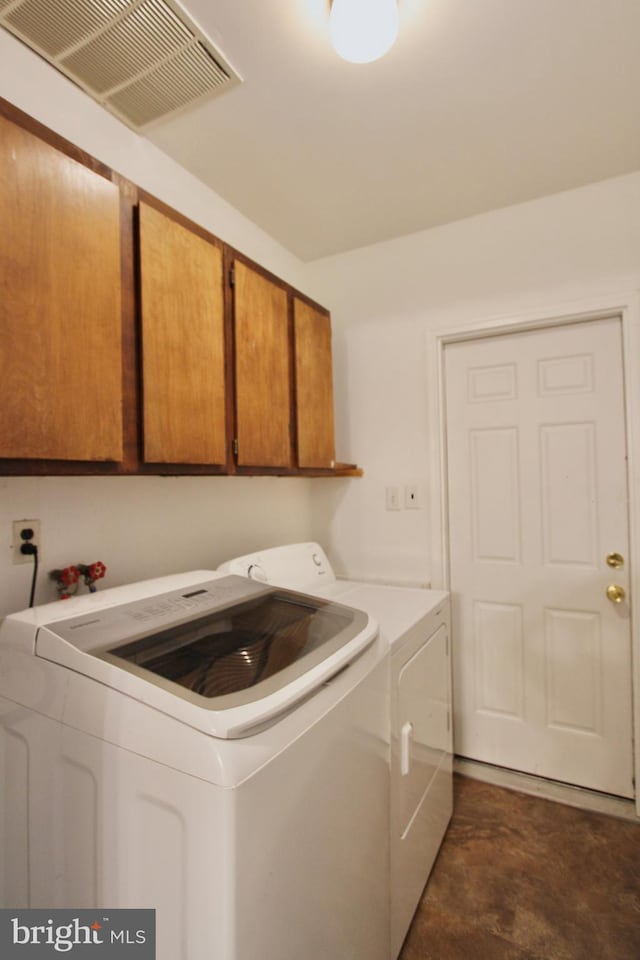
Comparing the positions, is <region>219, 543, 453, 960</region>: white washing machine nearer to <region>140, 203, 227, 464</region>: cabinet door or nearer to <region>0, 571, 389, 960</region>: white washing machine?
<region>0, 571, 389, 960</region>: white washing machine

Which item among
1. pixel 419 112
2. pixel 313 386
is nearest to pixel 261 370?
pixel 313 386

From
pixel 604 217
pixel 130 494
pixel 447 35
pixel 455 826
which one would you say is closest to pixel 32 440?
pixel 130 494

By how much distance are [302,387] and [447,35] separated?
1.15 m

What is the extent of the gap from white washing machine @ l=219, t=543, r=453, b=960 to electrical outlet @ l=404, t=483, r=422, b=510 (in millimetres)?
472

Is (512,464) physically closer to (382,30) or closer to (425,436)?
(425,436)

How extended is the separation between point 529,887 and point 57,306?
88.6 inches

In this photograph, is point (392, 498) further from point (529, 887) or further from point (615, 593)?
point (529, 887)

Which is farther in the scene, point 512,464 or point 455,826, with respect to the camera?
point 512,464

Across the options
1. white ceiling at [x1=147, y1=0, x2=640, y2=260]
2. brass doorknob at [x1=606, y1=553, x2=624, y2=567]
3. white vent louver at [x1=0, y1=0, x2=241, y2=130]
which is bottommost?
brass doorknob at [x1=606, y1=553, x2=624, y2=567]

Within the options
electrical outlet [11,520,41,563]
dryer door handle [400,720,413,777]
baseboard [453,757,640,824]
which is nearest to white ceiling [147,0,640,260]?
electrical outlet [11,520,41,563]

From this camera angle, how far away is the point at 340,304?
248cm

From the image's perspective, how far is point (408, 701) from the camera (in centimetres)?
138

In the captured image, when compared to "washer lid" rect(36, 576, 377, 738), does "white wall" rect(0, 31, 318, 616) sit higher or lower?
higher

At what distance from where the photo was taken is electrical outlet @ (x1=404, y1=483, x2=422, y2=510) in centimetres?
225
